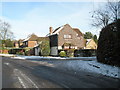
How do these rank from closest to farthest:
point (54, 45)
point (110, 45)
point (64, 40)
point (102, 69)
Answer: point (102, 69), point (110, 45), point (64, 40), point (54, 45)

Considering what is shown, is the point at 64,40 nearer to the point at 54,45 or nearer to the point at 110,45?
the point at 54,45

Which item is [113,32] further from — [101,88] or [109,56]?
[101,88]

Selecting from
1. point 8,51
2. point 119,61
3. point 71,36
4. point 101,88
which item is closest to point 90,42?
point 71,36

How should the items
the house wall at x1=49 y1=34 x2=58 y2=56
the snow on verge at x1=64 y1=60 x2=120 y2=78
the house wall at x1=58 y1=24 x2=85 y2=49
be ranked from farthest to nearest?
the house wall at x1=58 y1=24 x2=85 y2=49 → the house wall at x1=49 y1=34 x2=58 y2=56 → the snow on verge at x1=64 y1=60 x2=120 y2=78

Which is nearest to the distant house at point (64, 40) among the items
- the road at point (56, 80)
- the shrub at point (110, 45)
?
the shrub at point (110, 45)

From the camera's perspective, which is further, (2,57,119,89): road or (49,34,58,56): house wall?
(49,34,58,56): house wall

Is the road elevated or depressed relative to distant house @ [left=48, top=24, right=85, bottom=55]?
depressed

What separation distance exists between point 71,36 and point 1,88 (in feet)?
144

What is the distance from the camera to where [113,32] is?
1502 cm

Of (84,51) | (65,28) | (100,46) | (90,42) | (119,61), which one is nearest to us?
(119,61)

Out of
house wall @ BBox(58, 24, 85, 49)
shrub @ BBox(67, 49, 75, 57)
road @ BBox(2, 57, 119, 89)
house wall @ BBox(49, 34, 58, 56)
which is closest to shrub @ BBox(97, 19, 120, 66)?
road @ BBox(2, 57, 119, 89)

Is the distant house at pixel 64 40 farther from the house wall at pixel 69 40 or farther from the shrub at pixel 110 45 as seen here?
the shrub at pixel 110 45

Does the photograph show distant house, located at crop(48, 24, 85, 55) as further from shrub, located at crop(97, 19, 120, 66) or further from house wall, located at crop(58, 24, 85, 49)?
shrub, located at crop(97, 19, 120, 66)

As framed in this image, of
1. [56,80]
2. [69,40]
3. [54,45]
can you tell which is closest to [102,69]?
[56,80]
